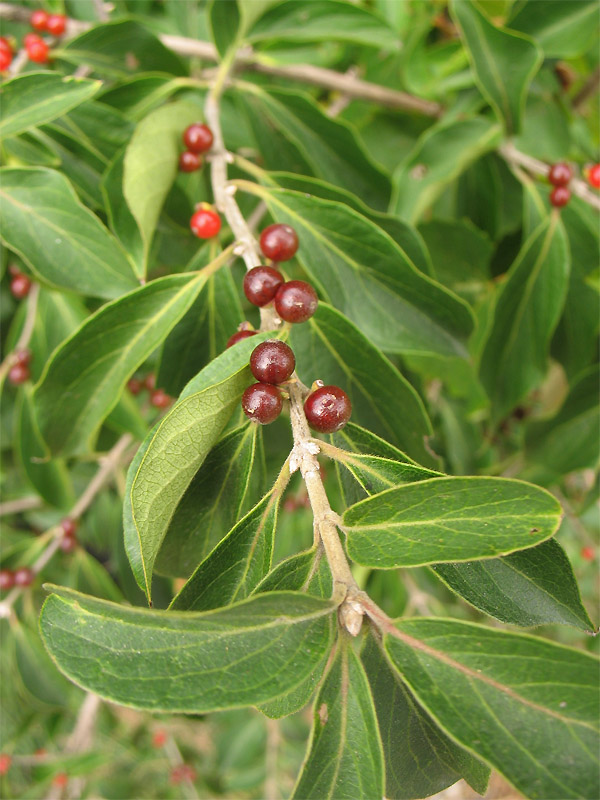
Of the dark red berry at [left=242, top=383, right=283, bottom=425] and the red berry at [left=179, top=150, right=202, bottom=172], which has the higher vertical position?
the red berry at [left=179, top=150, right=202, bottom=172]

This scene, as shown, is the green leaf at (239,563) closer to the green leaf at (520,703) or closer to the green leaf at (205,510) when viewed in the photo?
the green leaf at (205,510)

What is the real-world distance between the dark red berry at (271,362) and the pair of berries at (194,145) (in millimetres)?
541

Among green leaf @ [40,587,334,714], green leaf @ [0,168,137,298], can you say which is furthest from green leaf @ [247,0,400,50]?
green leaf @ [40,587,334,714]

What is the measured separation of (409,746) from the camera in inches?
25.6

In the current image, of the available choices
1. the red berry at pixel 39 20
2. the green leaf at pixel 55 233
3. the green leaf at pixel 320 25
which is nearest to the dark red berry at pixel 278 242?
the green leaf at pixel 55 233

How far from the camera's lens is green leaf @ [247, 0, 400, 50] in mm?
1246

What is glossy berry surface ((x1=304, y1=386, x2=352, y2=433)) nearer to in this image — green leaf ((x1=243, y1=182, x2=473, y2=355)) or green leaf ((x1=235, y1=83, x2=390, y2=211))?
green leaf ((x1=243, y1=182, x2=473, y2=355))

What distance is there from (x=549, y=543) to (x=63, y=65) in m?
1.35

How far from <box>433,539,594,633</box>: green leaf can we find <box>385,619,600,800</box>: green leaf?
0.33 feet

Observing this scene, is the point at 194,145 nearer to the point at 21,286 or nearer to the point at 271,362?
the point at 271,362

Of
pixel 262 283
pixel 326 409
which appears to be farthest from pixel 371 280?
pixel 326 409

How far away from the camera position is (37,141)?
1.06m

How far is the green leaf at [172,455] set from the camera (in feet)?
2.00

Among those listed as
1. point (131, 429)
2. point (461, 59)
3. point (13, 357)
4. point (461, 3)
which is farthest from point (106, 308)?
point (461, 59)
